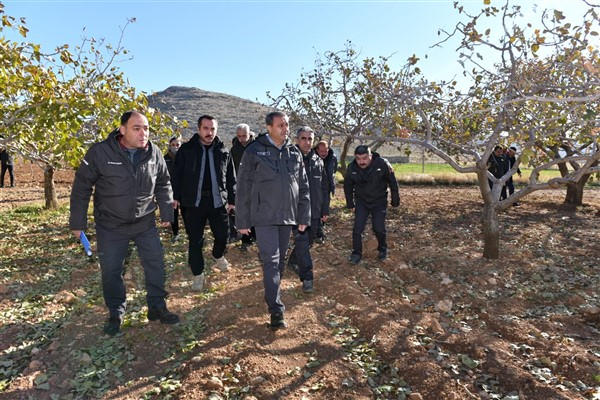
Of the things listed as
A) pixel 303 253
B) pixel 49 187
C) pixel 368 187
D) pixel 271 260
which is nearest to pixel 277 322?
pixel 271 260

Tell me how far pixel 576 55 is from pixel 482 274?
3438 mm

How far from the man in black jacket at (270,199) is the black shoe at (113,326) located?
62.5 inches

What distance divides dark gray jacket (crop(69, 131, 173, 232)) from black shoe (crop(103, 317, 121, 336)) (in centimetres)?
99

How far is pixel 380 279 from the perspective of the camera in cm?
652

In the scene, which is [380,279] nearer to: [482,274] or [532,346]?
[482,274]

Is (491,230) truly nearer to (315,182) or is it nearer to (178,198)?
(315,182)

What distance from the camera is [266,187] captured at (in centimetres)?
450

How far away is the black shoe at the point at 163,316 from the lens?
182 inches

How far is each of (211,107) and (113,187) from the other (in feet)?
278

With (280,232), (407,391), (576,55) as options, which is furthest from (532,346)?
(576,55)

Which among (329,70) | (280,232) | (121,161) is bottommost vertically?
(280,232)

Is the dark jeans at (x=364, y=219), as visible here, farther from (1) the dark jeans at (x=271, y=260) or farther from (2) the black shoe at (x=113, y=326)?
(2) the black shoe at (x=113, y=326)

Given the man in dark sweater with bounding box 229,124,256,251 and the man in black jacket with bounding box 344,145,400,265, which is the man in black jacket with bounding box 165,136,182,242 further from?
the man in black jacket with bounding box 344,145,400,265

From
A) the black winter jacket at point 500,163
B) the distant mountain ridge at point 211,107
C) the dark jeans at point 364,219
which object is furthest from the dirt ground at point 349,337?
the distant mountain ridge at point 211,107
